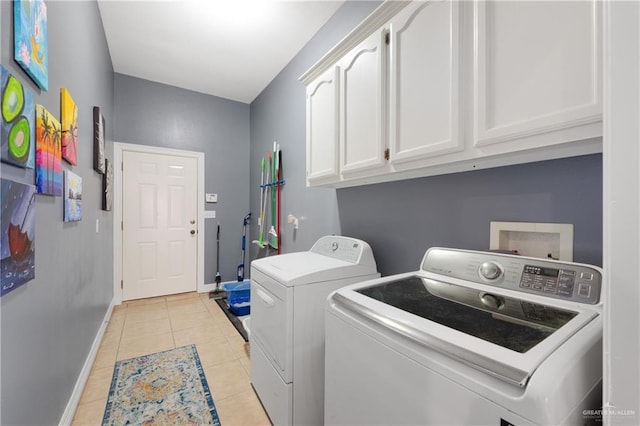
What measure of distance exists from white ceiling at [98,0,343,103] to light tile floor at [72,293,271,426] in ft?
9.54

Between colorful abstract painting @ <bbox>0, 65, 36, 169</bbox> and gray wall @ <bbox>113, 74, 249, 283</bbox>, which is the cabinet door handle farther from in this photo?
gray wall @ <bbox>113, 74, 249, 283</bbox>

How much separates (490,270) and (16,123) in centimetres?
179

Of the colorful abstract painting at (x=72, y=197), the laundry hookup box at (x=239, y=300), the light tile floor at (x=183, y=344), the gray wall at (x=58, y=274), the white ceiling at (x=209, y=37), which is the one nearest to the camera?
the gray wall at (x=58, y=274)

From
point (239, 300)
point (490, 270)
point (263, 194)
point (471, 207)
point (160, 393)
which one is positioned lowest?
point (160, 393)

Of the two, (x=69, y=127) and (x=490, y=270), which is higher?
(x=69, y=127)

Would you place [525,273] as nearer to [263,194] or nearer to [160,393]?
[160,393]

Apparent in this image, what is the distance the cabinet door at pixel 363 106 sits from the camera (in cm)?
136

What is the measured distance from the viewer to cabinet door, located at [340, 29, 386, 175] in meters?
1.36

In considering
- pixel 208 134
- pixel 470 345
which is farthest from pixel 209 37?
pixel 470 345

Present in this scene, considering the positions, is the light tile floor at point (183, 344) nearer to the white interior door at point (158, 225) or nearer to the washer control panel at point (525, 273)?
the white interior door at point (158, 225)

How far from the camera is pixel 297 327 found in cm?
137

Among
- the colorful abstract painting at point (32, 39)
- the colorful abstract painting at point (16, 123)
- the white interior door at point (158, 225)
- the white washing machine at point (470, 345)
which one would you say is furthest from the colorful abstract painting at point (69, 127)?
the white interior door at point (158, 225)

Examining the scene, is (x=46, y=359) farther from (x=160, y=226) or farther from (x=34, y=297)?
(x=160, y=226)

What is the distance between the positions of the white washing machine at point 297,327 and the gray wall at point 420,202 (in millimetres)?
291
